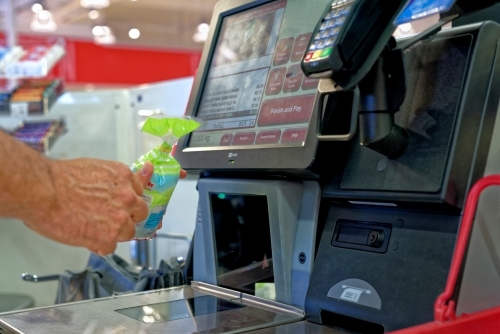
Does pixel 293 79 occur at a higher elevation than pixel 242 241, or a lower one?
higher

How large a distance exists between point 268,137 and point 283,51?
17cm

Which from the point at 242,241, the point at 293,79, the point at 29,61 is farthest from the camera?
the point at 29,61

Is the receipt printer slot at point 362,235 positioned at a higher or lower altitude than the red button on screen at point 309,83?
lower

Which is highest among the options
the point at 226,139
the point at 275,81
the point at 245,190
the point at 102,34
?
the point at 102,34

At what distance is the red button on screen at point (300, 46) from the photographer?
1080 millimetres

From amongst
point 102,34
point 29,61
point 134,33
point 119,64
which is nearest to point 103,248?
point 29,61

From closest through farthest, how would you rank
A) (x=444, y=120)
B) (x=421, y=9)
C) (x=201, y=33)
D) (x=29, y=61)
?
1. (x=421, y=9)
2. (x=444, y=120)
3. (x=29, y=61)
4. (x=201, y=33)

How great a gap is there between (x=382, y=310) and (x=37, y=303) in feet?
8.51

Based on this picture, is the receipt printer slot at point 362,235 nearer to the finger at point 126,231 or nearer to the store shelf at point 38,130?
the finger at point 126,231

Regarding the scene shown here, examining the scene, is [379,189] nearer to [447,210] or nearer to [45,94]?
[447,210]

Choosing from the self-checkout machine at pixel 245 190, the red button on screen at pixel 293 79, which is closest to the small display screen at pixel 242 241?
the self-checkout machine at pixel 245 190

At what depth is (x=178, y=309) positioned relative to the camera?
42.3 inches

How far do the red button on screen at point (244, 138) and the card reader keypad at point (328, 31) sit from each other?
33cm

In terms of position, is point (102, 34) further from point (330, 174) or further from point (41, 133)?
point (330, 174)
